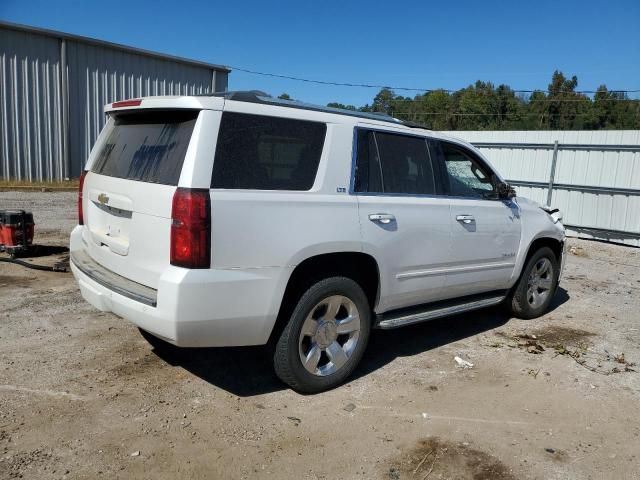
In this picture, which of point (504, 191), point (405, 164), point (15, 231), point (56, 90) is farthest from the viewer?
point (56, 90)

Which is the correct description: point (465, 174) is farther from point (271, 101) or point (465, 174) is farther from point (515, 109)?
point (515, 109)

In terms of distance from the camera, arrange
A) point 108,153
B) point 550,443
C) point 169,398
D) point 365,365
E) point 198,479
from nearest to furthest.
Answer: point 198,479 < point 550,443 < point 169,398 < point 108,153 < point 365,365

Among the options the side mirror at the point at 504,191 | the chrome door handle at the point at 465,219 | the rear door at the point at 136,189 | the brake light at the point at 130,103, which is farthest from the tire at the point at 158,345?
the side mirror at the point at 504,191

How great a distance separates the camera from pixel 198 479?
2.97 metres

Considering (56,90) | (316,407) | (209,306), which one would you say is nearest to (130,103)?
(209,306)

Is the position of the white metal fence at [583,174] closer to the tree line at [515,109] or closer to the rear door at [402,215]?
the rear door at [402,215]

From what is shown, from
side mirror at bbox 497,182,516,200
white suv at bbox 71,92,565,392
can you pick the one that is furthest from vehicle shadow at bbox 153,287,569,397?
side mirror at bbox 497,182,516,200

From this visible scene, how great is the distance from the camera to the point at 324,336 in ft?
13.2

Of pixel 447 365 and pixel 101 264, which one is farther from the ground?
pixel 101 264

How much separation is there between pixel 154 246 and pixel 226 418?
120 cm

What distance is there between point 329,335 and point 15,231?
519 centimetres

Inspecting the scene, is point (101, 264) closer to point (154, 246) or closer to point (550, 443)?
point (154, 246)

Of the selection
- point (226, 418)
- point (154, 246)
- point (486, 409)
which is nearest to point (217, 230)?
point (154, 246)

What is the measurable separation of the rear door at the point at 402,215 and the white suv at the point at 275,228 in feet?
0.04
